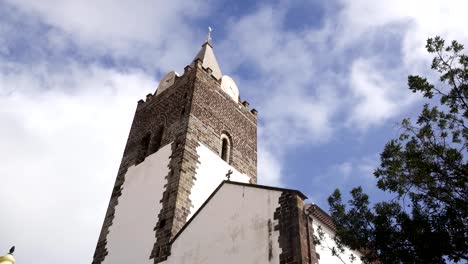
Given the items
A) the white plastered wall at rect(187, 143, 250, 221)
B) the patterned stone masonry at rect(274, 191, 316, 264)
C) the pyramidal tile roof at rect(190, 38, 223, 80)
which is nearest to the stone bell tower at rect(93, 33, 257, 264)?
the white plastered wall at rect(187, 143, 250, 221)

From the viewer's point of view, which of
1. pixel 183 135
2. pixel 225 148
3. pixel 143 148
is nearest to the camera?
pixel 183 135

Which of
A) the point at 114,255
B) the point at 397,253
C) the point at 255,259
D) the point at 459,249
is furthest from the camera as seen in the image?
the point at 114,255

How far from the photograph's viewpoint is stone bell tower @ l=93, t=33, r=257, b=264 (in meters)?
13.7

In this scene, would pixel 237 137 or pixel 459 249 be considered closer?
pixel 459 249

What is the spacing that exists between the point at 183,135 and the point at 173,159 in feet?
3.49

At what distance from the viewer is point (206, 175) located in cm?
1528

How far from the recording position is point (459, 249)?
23.6 feet

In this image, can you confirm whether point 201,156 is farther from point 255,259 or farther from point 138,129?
point 255,259

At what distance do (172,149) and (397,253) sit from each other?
372 inches

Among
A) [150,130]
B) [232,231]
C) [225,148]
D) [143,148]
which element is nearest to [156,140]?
[143,148]

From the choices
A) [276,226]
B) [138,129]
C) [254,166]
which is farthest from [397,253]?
[138,129]

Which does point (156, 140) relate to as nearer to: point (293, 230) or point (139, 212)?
point (139, 212)

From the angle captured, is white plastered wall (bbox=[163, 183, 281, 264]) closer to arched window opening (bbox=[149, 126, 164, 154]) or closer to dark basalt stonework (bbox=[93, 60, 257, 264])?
dark basalt stonework (bbox=[93, 60, 257, 264])

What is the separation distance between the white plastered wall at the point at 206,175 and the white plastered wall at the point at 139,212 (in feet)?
3.52
